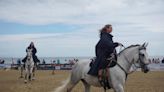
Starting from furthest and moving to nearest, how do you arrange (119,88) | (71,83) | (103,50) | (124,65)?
1. (71,83)
2. (103,50)
3. (124,65)
4. (119,88)

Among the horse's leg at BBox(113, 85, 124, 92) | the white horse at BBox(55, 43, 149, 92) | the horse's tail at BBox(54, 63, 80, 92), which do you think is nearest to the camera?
the horse's leg at BBox(113, 85, 124, 92)

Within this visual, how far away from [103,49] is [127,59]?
2.59 ft

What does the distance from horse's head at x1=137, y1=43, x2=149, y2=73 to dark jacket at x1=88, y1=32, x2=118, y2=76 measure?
2.58 ft

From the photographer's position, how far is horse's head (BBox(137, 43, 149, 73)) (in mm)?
11688

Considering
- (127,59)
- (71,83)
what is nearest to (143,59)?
(127,59)

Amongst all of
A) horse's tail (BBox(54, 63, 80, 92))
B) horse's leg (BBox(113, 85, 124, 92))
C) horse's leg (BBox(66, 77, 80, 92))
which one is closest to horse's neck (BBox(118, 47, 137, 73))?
horse's leg (BBox(113, 85, 124, 92))

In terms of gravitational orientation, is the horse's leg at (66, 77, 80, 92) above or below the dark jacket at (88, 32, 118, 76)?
below

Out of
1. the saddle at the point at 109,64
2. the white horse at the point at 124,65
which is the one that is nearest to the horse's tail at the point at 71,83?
the white horse at the point at 124,65

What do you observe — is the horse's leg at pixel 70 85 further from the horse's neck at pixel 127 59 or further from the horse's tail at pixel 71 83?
the horse's neck at pixel 127 59

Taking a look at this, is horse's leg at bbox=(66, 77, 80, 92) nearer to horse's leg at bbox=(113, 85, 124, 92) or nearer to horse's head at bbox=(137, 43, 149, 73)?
horse's leg at bbox=(113, 85, 124, 92)

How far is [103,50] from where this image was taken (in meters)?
12.0

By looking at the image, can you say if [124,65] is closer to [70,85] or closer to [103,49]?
[103,49]

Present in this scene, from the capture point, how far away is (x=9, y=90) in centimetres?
1959

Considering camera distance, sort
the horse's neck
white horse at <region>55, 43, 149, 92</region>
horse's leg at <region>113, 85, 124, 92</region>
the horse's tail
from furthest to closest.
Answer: the horse's tail
the horse's neck
white horse at <region>55, 43, 149, 92</region>
horse's leg at <region>113, 85, 124, 92</region>
